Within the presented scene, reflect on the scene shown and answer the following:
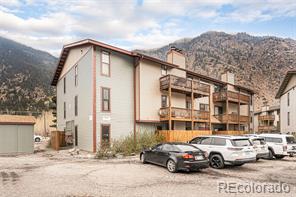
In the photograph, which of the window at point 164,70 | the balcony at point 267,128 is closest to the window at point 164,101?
the window at point 164,70

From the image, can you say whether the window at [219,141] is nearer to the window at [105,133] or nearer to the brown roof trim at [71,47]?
the window at [105,133]

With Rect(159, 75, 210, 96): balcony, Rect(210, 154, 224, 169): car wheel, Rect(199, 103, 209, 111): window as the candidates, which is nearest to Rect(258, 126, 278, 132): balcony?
Rect(199, 103, 209, 111): window

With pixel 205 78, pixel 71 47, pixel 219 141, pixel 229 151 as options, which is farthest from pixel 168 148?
pixel 205 78

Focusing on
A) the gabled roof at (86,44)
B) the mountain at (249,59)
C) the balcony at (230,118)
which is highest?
the mountain at (249,59)

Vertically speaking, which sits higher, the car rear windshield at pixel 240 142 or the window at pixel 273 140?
the car rear windshield at pixel 240 142

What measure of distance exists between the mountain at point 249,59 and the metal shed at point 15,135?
73.6 metres

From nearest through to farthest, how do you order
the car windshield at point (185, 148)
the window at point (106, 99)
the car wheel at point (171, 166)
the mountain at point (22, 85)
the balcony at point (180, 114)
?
1. the car wheel at point (171, 166)
2. the car windshield at point (185, 148)
3. the window at point (106, 99)
4. the balcony at point (180, 114)
5. the mountain at point (22, 85)

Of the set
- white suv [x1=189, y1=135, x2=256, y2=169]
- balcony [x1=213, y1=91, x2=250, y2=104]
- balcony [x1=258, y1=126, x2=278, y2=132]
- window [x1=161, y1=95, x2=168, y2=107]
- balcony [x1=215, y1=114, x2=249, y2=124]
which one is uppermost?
balcony [x1=213, y1=91, x2=250, y2=104]

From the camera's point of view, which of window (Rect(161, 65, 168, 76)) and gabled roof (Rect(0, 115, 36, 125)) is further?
window (Rect(161, 65, 168, 76))

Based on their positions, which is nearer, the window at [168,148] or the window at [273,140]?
the window at [168,148]

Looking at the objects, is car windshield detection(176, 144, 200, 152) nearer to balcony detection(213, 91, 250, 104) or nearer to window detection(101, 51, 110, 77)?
window detection(101, 51, 110, 77)

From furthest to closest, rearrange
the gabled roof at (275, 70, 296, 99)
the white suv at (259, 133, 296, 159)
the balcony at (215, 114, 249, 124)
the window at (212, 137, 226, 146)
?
the balcony at (215, 114, 249, 124), the gabled roof at (275, 70, 296, 99), the white suv at (259, 133, 296, 159), the window at (212, 137, 226, 146)

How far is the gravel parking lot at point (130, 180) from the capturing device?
10.2 meters

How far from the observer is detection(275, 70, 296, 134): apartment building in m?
37.9
